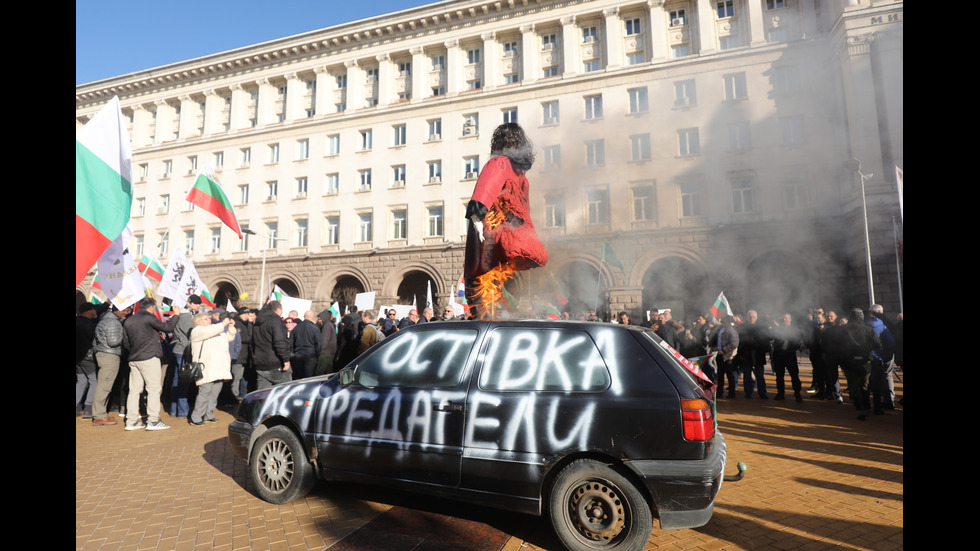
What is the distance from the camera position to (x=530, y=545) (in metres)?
2.91

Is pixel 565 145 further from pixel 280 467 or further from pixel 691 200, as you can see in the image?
pixel 691 200

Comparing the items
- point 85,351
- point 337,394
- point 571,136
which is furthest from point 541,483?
point 571,136

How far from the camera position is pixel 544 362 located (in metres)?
3.02

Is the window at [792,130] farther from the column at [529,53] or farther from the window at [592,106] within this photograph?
the column at [529,53]

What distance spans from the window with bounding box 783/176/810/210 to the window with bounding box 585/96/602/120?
27.7 ft

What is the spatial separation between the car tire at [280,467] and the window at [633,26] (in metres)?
24.9

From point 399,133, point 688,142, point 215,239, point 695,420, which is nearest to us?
point 695,420

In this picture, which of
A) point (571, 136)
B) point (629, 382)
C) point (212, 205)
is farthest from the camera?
point (571, 136)

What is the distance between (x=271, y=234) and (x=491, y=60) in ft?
54.1

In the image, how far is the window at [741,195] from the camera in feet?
63.6

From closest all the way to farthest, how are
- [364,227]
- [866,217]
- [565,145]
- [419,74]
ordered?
[565,145], [866,217], [364,227], [419,74]

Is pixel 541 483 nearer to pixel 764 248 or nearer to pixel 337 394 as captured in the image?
pixel 337 394

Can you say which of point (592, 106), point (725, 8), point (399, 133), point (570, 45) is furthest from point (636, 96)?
point (399, 133)

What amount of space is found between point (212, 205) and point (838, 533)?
12.8 metres
